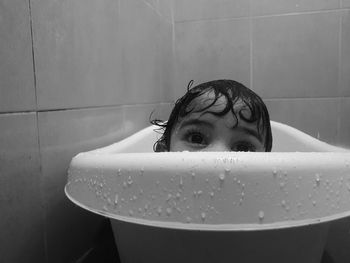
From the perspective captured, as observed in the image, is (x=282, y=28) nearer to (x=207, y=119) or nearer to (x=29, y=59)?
(x=207, y=119)

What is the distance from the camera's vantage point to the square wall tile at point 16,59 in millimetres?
540

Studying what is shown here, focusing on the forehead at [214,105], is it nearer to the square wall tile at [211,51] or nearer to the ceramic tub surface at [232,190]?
the ceramic tub surface at [232,190]

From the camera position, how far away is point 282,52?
1.55 meters

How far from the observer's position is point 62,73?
2.32 ft

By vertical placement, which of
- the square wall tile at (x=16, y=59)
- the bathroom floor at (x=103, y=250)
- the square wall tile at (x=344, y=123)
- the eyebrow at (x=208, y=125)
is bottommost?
the bathroom floor at (x=103, y=250)

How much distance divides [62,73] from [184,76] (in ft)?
3.32


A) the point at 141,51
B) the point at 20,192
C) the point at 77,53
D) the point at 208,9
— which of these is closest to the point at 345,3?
the point at 208,9

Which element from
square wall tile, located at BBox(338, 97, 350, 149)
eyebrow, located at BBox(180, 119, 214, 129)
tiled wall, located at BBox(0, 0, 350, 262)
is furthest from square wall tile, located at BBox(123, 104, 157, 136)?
square wall tile, located at BBox(338, 97, 350, 149)

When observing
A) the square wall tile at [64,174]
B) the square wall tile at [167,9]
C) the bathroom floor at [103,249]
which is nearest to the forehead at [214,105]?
the square wall tile at [64,174]

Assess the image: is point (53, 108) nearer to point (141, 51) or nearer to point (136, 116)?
point (136, 116)

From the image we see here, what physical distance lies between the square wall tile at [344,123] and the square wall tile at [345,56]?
41mm

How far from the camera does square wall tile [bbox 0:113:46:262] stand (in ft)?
1.81

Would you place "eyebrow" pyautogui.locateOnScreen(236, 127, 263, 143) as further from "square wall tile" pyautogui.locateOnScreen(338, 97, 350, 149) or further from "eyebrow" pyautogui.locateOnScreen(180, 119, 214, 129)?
"square wall tile" pyautogui.locateOnScreen(338, 97, 350, 149)

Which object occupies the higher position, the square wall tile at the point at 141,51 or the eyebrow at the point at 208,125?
the square wall tile at the point at 141,51
